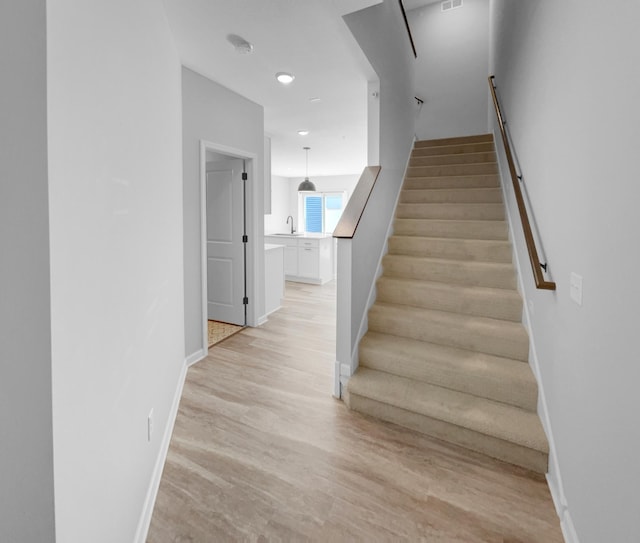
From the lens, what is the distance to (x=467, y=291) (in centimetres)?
279

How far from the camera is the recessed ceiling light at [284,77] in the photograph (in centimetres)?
304

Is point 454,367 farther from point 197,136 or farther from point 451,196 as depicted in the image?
point 197,136

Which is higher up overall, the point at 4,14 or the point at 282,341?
the point at 4,14

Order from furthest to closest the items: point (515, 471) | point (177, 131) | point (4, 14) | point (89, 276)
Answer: point (177, 131) → point (515, 471) → point (89, 276) → point (4, 14)

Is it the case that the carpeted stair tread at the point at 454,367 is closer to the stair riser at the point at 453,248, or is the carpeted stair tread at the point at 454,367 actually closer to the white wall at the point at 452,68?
A: the stair riser at the point at 453,248

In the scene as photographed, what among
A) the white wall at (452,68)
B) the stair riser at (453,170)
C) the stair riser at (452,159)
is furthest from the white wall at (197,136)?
the white wall at (452,68)

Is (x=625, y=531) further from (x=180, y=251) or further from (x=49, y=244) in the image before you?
(x=180, y=251)

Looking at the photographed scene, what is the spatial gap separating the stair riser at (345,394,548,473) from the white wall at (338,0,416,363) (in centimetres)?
37

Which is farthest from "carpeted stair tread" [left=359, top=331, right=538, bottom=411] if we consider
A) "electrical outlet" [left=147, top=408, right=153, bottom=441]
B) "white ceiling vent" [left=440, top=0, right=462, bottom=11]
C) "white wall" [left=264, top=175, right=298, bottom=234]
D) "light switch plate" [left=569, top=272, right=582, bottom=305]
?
"white wall" [left=264, top=175, right=298, bottom=234]

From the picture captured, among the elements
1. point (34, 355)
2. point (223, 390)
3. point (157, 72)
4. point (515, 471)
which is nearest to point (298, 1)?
point (157, 72)

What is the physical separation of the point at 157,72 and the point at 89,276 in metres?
1.49

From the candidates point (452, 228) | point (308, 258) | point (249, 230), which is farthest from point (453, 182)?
point (308, 258)

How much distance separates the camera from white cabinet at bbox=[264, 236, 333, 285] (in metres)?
6.91

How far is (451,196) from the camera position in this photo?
384cm
